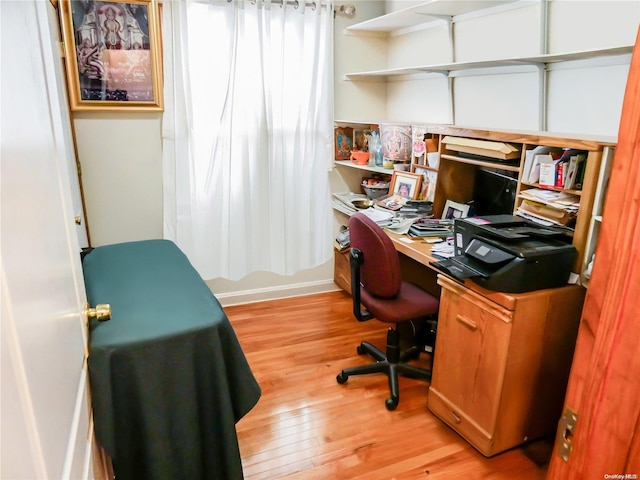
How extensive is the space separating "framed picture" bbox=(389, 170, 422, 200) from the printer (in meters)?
0.87

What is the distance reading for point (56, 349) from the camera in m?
0.69

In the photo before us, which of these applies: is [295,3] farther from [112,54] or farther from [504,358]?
[504,358]

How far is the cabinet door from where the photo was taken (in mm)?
1794

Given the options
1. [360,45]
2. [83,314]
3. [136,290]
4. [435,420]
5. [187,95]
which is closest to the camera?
[83,314]

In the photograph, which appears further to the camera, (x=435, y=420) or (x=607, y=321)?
(x=435, y=420)

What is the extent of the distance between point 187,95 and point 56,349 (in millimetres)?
2440

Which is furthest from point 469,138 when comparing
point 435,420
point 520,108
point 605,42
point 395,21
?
point 435,420

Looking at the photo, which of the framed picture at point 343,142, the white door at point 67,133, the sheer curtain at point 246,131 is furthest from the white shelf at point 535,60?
the white door at point 67,133

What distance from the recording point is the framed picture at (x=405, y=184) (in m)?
2.79

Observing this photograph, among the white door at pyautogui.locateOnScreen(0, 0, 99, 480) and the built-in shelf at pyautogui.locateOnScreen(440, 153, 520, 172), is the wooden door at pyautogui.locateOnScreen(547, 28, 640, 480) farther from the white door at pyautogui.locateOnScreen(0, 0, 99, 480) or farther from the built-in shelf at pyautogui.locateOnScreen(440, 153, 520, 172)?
the built-in shelf at pyautogui.locateOnScreen(440, 153, 520, 172)

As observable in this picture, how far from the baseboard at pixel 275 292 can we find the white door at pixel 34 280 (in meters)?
2.48

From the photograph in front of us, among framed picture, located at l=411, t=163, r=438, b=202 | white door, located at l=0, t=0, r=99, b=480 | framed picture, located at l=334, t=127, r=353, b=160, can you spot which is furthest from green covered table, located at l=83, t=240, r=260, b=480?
framed picture, located at l=334, t=127, r=353, b=160

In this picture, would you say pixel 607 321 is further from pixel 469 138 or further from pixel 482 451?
pixel 469 138

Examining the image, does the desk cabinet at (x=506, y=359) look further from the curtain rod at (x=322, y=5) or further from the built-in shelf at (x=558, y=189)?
the curtain rod at (x=322, y=5)
